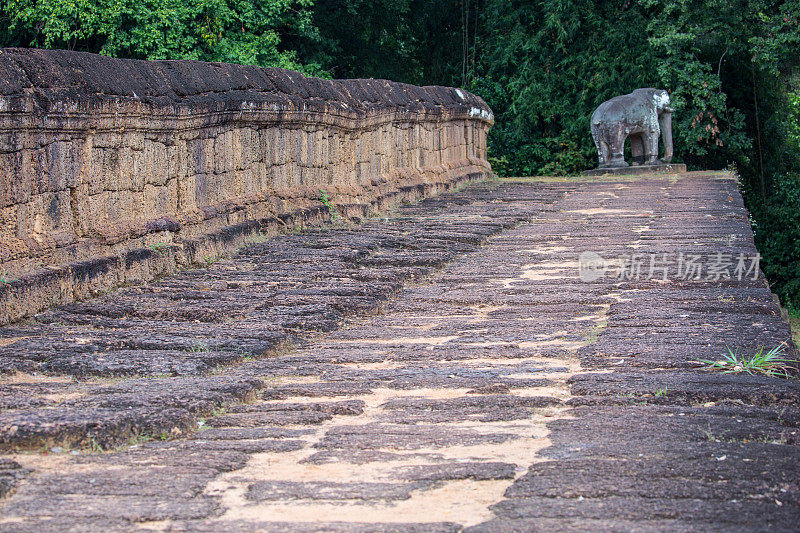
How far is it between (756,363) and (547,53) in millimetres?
16876

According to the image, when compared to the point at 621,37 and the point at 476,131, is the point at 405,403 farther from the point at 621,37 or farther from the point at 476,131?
the point at 621,37

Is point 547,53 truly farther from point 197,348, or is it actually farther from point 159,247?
point 197,348

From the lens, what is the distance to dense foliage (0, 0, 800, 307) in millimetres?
14695

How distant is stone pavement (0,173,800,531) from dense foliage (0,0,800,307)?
9911 millimetres

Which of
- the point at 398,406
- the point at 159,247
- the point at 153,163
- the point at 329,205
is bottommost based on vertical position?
the point at 398,406

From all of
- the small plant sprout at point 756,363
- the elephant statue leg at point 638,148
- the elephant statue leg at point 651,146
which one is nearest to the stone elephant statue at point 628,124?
the elephant statue leg at point 651,146

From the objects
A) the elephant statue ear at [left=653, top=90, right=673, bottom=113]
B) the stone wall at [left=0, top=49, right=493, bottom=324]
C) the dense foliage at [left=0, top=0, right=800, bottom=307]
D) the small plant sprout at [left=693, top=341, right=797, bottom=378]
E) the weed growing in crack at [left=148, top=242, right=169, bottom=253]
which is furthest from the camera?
the dense foliage at [left=0, top=0, right=800, bottom=307]

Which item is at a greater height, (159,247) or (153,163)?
(153,163)

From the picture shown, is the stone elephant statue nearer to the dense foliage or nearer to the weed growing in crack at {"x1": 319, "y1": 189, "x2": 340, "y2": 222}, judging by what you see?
the dense foliage

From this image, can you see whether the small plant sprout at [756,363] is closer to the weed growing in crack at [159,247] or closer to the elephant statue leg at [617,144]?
the weed growing in crack at [159,247]

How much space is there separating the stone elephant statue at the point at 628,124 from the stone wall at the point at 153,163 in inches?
220

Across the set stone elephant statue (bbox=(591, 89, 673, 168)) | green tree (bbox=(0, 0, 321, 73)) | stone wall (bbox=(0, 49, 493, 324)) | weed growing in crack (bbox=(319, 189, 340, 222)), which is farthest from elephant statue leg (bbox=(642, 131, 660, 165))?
weed growing in crack (bbox=(319, 189, 340, 222))

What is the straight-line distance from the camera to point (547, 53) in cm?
1944

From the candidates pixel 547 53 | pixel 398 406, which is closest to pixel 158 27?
pixel 547 53
